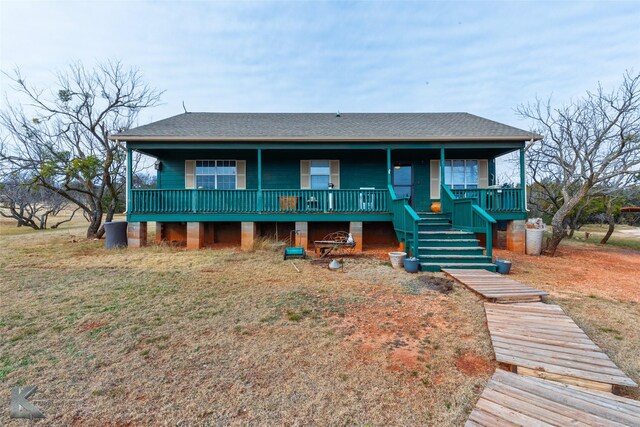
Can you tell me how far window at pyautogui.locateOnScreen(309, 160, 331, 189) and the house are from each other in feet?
0.13

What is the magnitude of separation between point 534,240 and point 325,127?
8.22 meters

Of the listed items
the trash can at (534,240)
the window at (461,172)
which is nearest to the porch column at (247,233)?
the window at (461,172)

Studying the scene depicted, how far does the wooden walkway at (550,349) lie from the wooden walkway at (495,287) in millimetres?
425

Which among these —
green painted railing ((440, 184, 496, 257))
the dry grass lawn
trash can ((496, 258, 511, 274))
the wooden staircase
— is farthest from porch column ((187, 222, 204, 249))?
trash can ((496, 258, 511, 274))

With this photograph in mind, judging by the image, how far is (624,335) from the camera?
3.39 m

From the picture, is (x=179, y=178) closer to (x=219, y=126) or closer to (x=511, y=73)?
(x=219, y=126)

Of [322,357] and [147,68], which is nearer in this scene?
[322,357]

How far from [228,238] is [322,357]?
9004 millimetres

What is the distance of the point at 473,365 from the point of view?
9.12 feet

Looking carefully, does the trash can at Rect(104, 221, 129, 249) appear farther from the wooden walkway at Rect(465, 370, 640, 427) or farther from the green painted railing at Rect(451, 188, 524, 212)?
the green painted railing at Rect(451, 188, 524, 212)

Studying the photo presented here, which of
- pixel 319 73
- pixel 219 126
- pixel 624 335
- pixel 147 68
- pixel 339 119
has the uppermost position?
pixel 319 73

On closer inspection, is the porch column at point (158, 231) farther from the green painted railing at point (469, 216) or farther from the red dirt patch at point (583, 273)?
the red dirt patch at point (583, 273)

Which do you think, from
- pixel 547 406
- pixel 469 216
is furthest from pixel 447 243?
pixel 547 406

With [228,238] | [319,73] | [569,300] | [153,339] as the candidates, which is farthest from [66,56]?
[569,300]
